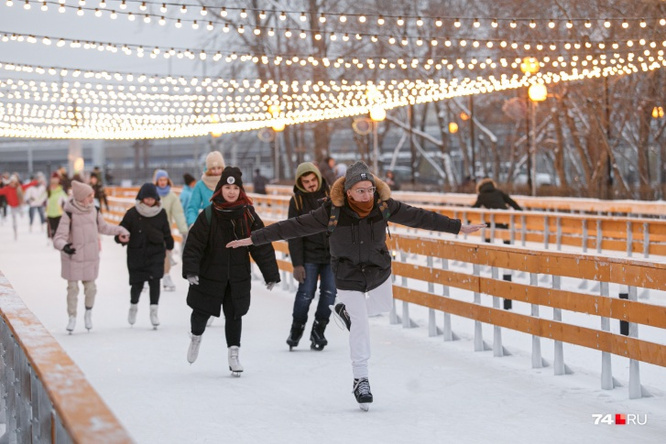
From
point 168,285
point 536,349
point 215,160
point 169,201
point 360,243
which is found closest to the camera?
point 360,243

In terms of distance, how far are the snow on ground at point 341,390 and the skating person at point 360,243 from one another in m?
0.53

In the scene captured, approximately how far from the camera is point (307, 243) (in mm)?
9539

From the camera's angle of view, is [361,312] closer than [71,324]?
Yes

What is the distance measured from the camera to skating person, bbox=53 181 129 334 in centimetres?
1100

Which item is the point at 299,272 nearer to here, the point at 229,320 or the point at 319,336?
the point at 319,336

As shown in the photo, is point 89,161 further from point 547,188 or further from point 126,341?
point 126,341

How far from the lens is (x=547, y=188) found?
31.1m

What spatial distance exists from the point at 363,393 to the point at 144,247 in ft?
15.8

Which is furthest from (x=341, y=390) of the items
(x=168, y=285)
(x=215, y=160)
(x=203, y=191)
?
(x=168, y=285)

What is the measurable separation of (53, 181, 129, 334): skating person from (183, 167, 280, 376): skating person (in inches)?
106

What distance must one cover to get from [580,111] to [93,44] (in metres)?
20.5

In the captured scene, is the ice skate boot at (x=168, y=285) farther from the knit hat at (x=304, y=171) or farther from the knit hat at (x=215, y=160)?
the knit hat at (x=304, y=171)

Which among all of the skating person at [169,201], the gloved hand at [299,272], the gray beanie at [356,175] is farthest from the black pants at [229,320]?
the skating person at [169,201]

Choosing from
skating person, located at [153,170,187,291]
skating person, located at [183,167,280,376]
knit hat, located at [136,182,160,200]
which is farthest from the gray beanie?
skating person, located at [153,170,187,291]
